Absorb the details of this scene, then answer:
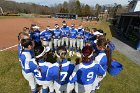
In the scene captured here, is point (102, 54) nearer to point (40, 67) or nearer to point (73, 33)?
point (40, 67)

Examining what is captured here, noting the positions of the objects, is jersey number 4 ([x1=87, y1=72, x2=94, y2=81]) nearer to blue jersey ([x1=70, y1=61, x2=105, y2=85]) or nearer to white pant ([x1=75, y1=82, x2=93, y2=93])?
blue jersey ([x1=70, y1=61, x2=105, y2=85])

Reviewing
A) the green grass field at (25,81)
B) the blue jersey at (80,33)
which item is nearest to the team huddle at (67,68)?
the green grass field at (25,81)

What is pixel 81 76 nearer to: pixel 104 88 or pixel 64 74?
pixel 64 74

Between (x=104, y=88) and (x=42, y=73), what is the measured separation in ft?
12.1

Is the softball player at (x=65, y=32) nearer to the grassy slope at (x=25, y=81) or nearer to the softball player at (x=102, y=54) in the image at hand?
the grassy slope at (x=25, y=81)

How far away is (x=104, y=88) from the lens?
7309 millimetres

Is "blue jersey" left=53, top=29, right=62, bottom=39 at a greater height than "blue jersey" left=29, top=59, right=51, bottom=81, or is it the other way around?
"blue jersey" left=29, top=59, right=51, bottom=81

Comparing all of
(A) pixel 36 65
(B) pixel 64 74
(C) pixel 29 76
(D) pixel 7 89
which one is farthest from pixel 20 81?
(B) pixel 64 74

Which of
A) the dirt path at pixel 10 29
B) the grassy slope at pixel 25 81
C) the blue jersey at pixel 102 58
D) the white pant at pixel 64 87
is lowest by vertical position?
the dirt path at pixel 10 29

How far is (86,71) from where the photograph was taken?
4.05 metres

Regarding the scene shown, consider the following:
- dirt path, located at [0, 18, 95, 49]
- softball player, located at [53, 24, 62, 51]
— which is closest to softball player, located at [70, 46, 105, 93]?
softball player, located at [53, 24, 62, 51]

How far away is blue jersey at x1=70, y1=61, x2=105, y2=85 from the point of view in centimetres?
404

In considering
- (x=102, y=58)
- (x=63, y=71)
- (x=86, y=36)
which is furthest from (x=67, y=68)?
(x=86, y=36)

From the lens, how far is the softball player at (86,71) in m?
3.89
